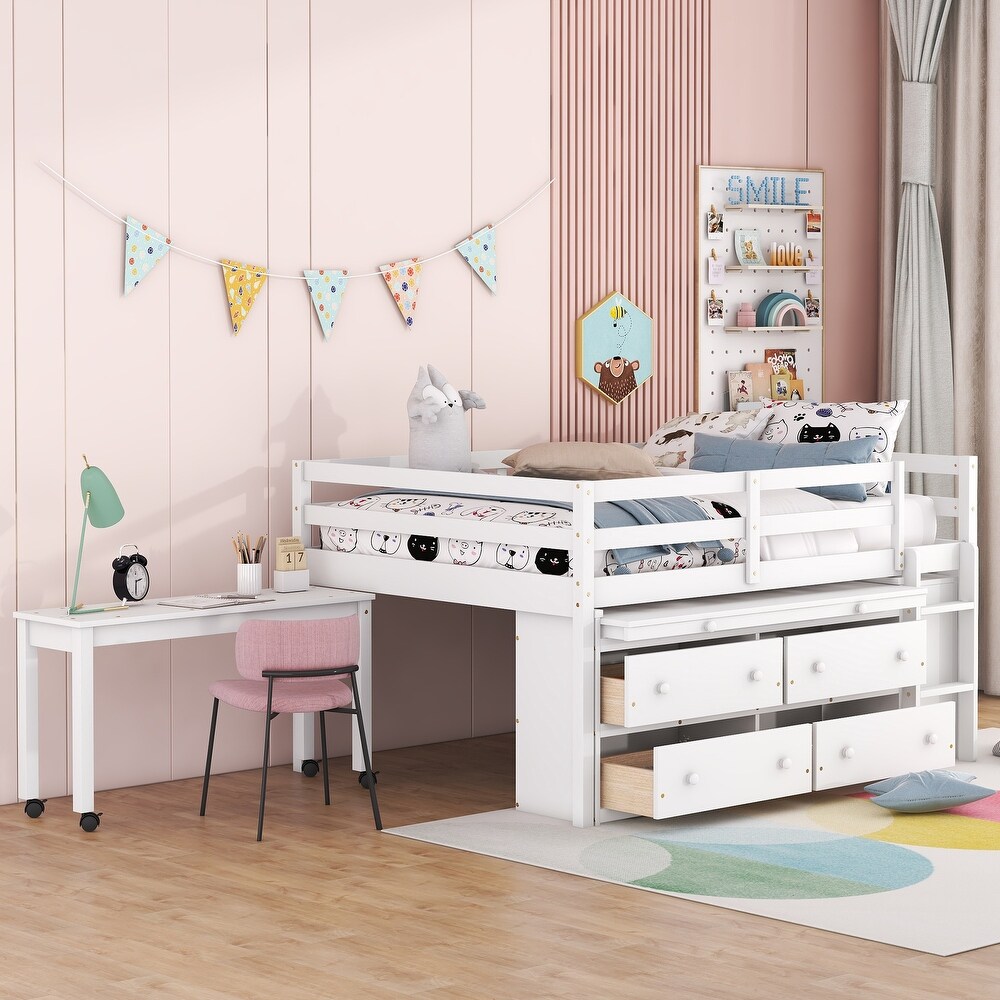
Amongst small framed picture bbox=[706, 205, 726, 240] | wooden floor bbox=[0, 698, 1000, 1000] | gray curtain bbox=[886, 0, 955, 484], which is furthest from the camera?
gray curtain bbox=[886, 0, 955, 484]

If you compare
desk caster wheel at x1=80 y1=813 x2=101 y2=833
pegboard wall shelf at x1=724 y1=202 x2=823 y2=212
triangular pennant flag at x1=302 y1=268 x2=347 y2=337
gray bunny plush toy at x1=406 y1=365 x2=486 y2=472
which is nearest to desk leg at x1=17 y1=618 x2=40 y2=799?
desk caster wheel at x1=80 y1=813 x2=101 y2=833

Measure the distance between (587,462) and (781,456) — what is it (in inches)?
31.4

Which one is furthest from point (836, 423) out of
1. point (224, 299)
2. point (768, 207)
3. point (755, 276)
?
point (224, 299)

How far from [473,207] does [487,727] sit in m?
1.69

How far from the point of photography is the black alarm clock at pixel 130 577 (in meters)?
4.19

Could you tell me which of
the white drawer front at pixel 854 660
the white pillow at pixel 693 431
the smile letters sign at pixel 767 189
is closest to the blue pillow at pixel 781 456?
the white pillow at pixel 693 431

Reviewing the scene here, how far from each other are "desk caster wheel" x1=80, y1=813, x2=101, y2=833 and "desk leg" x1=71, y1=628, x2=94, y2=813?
3.0 inches

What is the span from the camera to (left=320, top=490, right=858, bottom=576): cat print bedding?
13.1 feet

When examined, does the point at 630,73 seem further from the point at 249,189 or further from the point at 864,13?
the point at 249,189

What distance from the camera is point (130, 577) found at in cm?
420

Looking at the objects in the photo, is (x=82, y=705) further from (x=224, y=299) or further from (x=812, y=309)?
(x=812, y=309)

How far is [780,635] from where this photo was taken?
441 centimetres

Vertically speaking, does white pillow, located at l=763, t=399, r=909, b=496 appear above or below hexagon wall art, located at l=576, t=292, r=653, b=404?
below

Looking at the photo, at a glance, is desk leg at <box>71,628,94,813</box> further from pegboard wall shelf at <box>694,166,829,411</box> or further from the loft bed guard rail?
pegboard wall shelf at <box>694,166,829,411</box>
